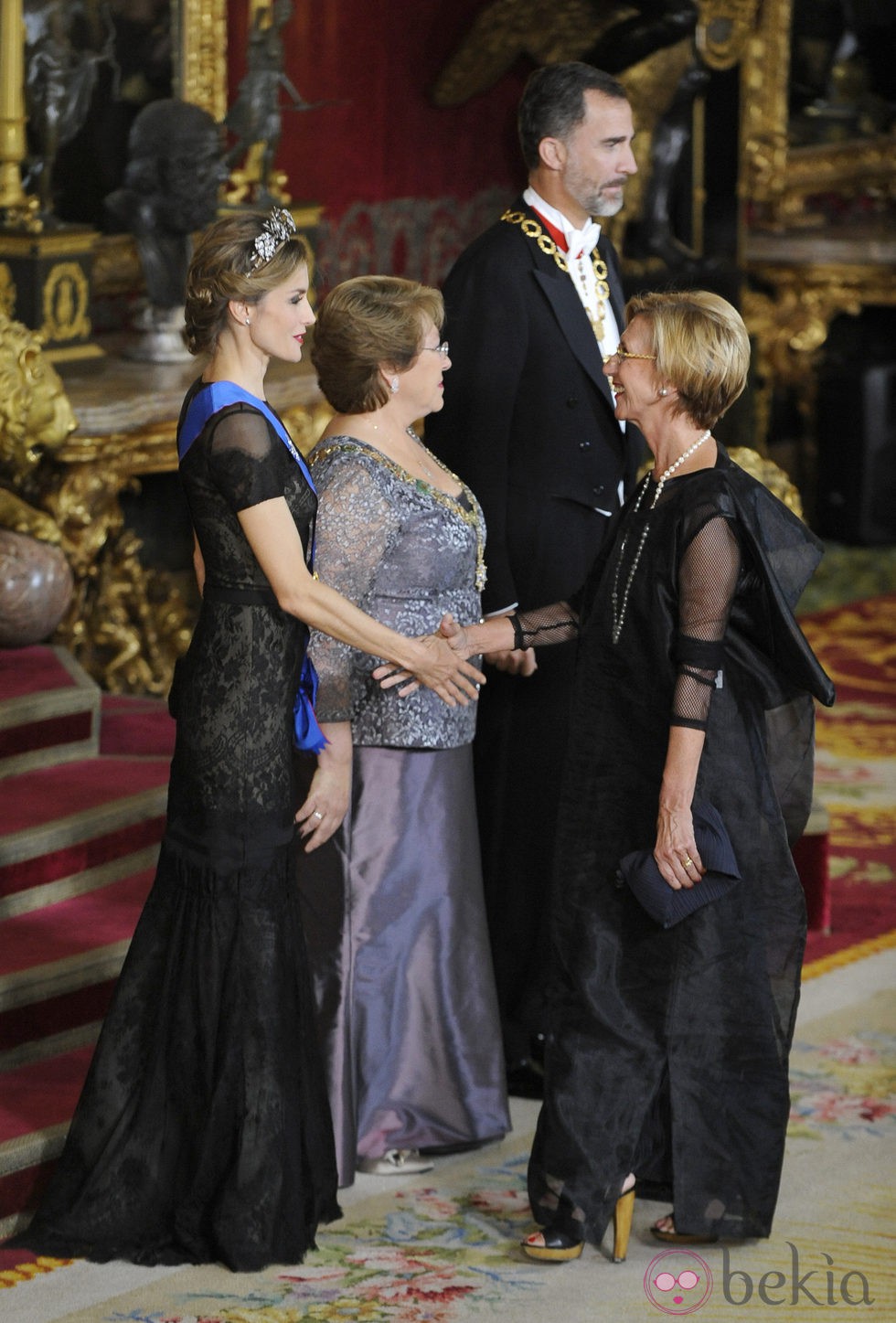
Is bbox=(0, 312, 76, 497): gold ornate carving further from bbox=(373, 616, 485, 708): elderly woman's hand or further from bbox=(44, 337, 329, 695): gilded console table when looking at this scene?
bbox=(373, 616, 485, 708): elderly woman's hand

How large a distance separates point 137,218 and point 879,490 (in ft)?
16.9

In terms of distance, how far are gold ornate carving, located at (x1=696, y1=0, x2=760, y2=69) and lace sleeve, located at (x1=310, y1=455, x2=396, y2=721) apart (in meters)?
6.08

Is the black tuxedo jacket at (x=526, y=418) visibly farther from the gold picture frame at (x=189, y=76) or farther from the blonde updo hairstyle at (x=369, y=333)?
the gold picture frame at (x=189, y=76)

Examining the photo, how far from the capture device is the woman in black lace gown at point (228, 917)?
3.45 meters

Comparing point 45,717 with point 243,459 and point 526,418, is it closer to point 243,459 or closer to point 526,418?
point 526,418

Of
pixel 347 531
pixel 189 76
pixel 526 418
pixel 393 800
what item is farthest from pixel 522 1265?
pixel 189 76

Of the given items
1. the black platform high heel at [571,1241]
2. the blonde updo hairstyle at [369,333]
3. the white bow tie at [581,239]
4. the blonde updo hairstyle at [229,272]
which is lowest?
the black platform high heel at [571,1241]

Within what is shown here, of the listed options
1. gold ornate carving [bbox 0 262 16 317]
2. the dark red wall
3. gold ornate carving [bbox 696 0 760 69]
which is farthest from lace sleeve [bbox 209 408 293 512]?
gold ornate carving [bbox 696 0 760 69]

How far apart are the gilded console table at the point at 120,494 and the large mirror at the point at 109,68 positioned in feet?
1.85

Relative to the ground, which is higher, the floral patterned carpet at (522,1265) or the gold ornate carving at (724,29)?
the gold ornate carving at (724,29)

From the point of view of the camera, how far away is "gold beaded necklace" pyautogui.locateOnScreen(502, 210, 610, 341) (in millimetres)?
4426

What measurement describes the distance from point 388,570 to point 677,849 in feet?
2.70

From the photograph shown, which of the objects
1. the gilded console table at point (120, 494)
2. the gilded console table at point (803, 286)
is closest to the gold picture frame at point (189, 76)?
the gilded console table at point (120, 494)

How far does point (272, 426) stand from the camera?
346 cm
